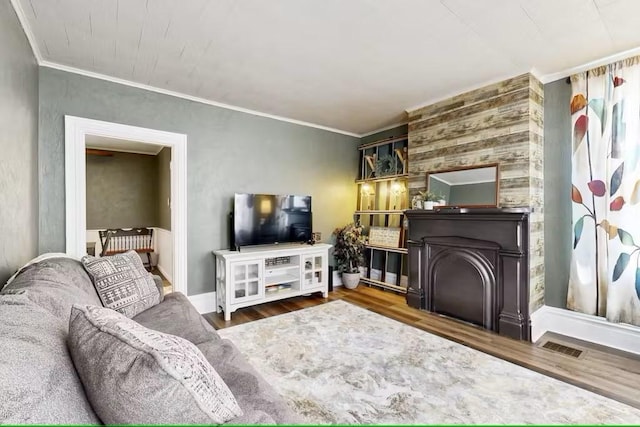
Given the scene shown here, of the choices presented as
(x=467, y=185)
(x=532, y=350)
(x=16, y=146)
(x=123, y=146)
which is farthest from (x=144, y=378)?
(x=123, y=146)

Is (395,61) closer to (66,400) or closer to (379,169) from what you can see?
(379,169)

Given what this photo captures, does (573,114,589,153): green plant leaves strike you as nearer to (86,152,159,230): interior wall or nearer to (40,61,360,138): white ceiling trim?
(40,61,360,138): white ceiling trim

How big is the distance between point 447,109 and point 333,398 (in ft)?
10.3

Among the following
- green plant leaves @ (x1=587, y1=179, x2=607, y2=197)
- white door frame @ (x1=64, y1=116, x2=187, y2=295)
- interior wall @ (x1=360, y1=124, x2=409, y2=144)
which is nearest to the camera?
green plant leaves @ (x1=587, y1=179, x2=607, y2=197)

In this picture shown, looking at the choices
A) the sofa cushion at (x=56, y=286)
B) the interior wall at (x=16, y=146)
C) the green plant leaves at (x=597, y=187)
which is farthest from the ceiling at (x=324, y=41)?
the sofa cushion at (x=56, y=286)

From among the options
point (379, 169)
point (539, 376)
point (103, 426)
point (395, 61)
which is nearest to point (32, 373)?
point (103, 426)

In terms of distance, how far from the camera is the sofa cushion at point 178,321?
1637mm

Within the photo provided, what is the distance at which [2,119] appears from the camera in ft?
5.26

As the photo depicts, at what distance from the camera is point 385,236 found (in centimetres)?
436

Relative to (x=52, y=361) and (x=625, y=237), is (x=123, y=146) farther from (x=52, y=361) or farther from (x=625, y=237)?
(x=625, y=237)

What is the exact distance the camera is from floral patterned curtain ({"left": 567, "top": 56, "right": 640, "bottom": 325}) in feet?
8.01

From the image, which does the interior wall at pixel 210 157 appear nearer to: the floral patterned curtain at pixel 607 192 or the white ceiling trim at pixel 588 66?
the white ceiling trim at pixel 588 66

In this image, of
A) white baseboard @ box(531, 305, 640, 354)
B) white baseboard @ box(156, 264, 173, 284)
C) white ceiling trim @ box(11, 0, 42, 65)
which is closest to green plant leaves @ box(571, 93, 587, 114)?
white baseboard @ box(531, 305, 640, 354)

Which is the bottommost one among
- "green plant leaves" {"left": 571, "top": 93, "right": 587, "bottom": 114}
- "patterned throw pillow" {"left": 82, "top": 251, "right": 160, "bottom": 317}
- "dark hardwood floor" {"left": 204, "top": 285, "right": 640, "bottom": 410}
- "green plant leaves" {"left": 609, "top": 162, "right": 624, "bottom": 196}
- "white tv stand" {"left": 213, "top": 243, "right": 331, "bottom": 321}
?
"dark hardwood floor" {"left": 204, "top": 285, "right": 640, "bottom": 410}
